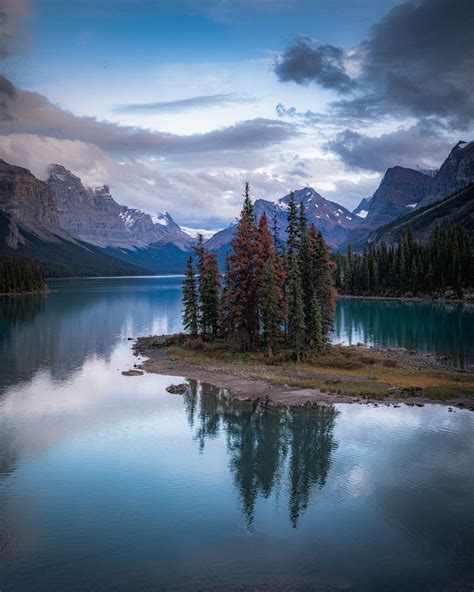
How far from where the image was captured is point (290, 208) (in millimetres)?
79500

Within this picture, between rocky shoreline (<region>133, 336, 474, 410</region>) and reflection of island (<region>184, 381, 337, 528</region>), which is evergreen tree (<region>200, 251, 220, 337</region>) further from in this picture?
reflection of island (<region>184, 381, 337, 528</region>)

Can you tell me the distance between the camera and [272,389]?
54.8 metres

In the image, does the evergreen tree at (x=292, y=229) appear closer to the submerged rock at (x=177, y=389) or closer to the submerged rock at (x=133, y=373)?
the submerged rock at (x=133, y=373)

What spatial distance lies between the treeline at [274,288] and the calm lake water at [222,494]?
1871 centimetres

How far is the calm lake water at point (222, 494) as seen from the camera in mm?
22828

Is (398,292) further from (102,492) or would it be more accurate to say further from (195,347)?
(102,492)

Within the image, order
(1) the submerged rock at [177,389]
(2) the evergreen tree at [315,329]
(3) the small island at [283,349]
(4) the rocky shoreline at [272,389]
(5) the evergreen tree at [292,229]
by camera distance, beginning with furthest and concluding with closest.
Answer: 1. (5) the evergreen tree at [292,229]
2. (2) the evergreen tree at [315,329]
3. (1) the submerged rock at [177,389]
4. (3) the small island at [283,349]
5. (4) the rocky shoreline at [272,389]

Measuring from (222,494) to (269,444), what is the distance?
8.53 metres

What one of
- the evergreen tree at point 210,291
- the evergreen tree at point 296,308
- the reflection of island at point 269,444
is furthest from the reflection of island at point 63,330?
the evergreen tree at point 296,308

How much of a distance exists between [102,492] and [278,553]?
39.3 feet

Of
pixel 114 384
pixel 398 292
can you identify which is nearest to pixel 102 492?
pixel 114 384

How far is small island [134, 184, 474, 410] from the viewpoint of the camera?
5297 centimetres

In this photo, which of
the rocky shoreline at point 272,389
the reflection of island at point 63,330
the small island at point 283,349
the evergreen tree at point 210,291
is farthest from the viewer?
the evergreen tree at point 210,291

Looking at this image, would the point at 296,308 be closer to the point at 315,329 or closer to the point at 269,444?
the point at 315,329
